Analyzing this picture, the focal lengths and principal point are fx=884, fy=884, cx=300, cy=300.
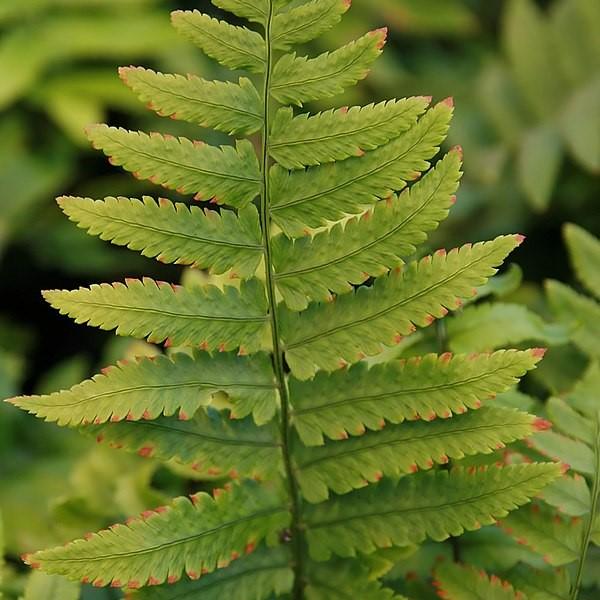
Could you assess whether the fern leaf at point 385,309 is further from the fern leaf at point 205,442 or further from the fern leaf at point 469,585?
the fern leaf at point 469,585

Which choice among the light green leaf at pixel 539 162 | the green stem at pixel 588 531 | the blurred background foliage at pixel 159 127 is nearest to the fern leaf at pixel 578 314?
the green stem at pixel 588 531

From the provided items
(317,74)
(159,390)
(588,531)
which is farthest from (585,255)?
(159,390)

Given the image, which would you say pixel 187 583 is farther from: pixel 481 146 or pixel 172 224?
pixel 481 146

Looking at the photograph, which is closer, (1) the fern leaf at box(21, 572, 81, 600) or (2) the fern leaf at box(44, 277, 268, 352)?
(2) the fern leaf at box(44, 277, 268, 352)

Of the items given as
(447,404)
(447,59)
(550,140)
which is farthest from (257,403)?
(447,59)

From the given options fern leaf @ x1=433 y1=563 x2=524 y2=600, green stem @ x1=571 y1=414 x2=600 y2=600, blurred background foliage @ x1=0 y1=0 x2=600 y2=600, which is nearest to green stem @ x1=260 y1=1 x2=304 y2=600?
fern leaf @ x1=433 y1=563 x2=524 y2=600

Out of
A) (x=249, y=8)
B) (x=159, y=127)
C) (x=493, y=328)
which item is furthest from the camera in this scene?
(x=159, y=127)

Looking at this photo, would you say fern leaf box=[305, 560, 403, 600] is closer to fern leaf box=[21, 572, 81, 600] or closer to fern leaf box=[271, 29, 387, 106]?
fern leaf box=[21, 572, 81, 600]

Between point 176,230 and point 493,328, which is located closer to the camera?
point 176,230

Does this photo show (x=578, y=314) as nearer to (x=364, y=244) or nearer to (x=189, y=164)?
(x=364, y=244)
